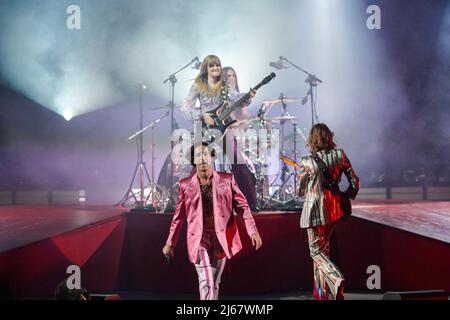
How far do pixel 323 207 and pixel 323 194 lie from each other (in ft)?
0.38

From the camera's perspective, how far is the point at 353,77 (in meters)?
7.36

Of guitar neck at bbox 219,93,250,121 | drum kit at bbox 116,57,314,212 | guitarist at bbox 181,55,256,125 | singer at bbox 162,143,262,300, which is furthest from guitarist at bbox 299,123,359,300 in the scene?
guitarist at bbox 181,55,256,125

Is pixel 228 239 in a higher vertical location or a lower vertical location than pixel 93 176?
lower

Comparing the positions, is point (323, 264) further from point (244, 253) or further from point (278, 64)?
point (278, 64)

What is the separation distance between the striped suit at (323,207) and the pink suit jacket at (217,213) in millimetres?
519

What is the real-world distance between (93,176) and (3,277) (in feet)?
13.0

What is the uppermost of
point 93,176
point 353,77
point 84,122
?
point 353,77

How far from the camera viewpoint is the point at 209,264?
382 cm

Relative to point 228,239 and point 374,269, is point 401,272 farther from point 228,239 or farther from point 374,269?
point 228,239

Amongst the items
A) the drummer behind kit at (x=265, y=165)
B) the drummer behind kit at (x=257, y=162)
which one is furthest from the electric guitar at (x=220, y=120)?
the drummer behind kit at (x=265, y=165)

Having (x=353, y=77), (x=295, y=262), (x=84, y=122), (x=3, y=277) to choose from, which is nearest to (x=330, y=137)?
(x=295, y=262)

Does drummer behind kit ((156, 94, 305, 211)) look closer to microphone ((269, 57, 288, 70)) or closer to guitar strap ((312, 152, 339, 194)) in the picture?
microphone ((269, 57, 288, 70))

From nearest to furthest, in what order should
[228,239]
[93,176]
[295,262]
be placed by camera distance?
[228,239]
[295,262]
[93,176]

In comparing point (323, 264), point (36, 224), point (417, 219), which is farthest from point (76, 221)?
point (417, 219)
